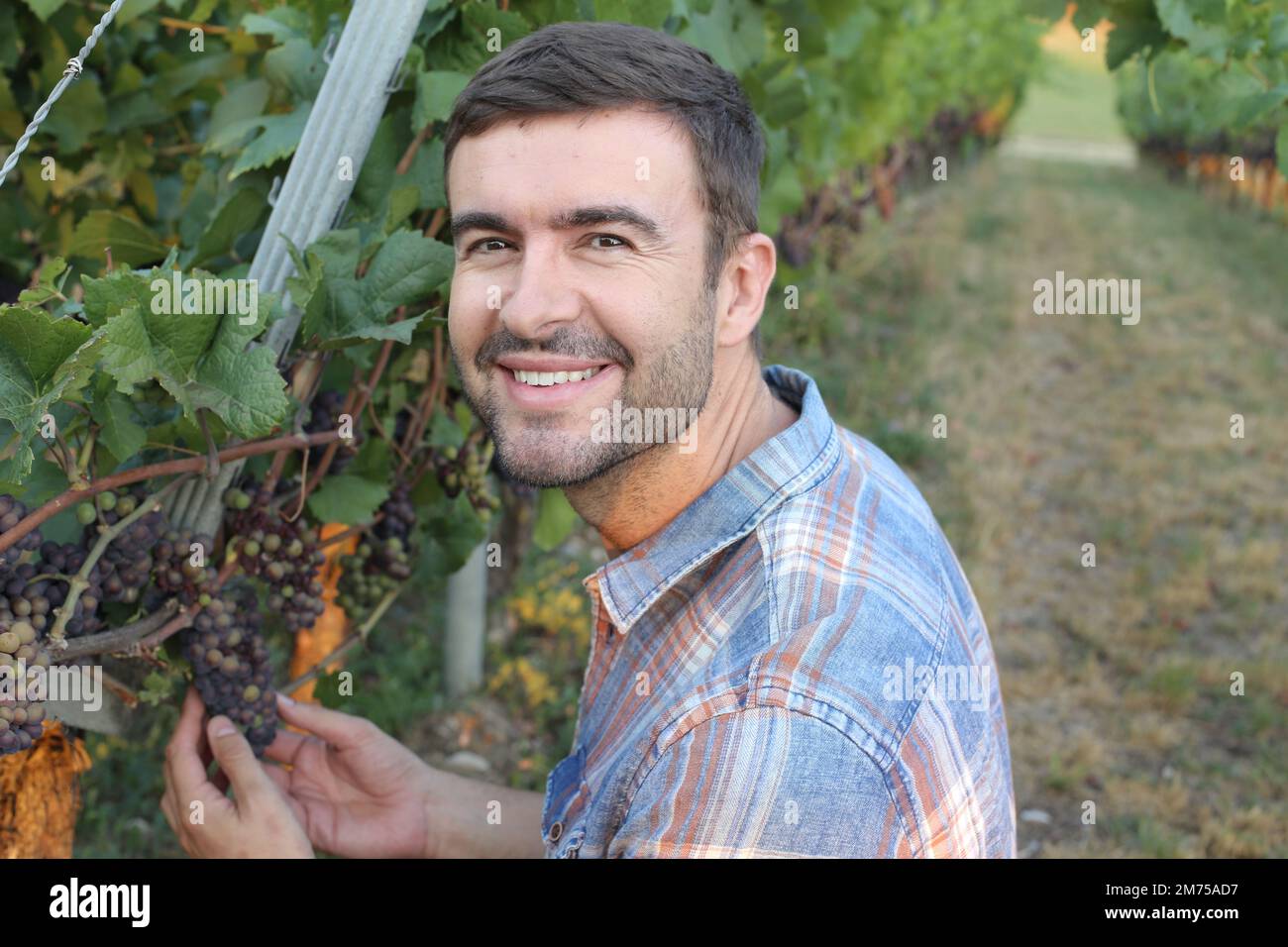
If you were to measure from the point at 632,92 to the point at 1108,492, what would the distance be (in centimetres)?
554

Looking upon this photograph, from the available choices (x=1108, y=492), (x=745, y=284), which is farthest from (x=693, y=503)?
(x=1108, y=492)

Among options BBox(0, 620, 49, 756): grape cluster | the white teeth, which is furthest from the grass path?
BBox(0, 620, 49, 756): grape cluster

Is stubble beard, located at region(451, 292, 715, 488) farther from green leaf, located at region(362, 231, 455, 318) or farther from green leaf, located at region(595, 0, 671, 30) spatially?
green leaf, located at region(595, 0, 671, 30)

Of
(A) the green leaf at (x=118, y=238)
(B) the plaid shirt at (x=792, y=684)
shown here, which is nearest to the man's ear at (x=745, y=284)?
(B) the plaid shirt at (x=792, y=684)

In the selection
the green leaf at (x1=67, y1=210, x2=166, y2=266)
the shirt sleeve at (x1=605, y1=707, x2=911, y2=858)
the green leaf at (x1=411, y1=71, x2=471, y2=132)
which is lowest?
the shirt sleeve at (x1=605, y1=707, x2=911, y2=858)

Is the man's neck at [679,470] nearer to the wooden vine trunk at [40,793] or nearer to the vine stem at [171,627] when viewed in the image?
the vine stem at [171,627]

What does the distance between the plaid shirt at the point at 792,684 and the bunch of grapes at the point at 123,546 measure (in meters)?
0.62

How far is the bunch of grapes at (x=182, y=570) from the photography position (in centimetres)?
158

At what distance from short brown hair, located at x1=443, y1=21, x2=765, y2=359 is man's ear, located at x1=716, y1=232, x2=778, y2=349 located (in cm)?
3

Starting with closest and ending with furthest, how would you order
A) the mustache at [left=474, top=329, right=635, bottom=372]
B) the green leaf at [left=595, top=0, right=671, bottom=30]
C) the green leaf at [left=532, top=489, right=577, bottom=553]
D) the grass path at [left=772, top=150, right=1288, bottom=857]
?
the mustache at [left=474, top=329, right=635, bottom=372], the green leaf at [left=595, top=0, right=671, bottom=30], the green leaf at [left=532, top=489, right=577, bottom=553], the grass path at [left=772, top=150, right=1288, bottom=857]

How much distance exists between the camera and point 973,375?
803 centimetres

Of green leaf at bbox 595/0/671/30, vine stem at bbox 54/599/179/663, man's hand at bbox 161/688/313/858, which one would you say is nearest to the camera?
vine stem at bbox 54/599/179/663

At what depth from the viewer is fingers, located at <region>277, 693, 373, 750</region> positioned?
2.00 metres
